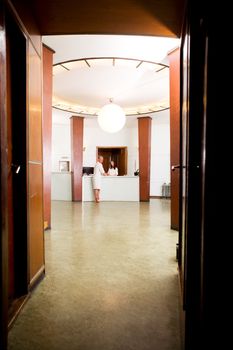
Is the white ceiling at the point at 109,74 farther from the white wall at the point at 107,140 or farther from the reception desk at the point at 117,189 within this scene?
the reception desk at the point at 117,189

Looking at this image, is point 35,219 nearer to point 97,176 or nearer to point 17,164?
point 17,164

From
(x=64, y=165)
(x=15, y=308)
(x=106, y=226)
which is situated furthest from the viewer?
(x=64, y=165)

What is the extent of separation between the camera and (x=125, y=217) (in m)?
5.98

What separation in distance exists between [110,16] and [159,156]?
999cm

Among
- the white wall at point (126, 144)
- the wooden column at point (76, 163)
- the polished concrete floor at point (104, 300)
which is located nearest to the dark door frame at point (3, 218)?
the polished concrete floor at point (104, 300)

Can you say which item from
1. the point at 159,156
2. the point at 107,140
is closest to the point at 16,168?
the point at 107,140

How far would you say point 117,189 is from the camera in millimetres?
9719

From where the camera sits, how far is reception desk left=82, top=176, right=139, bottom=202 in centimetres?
959

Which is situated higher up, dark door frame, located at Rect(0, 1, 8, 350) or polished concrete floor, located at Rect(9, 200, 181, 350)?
dark door frame, located at Rect(0, 1, 8, 350)

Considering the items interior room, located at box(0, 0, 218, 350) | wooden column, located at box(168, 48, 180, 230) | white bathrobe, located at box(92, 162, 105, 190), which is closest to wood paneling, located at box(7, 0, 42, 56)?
interior room, located at box(0, 0, 218, 350)

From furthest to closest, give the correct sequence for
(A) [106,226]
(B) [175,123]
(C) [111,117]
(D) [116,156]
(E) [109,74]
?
1. (D) [116,156]
2. (C) [111,117]
3. (E) [109,74]
4. (A) [106,226]
5. (B) [175,123]

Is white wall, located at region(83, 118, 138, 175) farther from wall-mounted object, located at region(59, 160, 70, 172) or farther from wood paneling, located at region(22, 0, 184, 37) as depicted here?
wood paneling, located at region(22, 0, 184, 37)

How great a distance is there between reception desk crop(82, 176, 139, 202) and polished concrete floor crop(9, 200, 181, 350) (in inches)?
227

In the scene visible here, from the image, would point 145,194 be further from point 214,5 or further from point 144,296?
point 214,5
